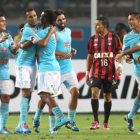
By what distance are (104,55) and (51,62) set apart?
1.89m

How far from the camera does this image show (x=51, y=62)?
8148mm

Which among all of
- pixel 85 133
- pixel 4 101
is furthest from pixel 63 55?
pixel 85 133

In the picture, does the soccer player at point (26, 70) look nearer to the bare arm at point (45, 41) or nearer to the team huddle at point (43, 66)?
the team huddle at point (43, 66)

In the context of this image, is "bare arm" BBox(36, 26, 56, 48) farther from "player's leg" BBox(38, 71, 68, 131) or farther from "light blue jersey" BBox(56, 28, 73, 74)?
"light blue jersey" BBox(56, 28, 73, 74)

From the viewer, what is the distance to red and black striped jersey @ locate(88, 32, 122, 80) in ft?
32.2

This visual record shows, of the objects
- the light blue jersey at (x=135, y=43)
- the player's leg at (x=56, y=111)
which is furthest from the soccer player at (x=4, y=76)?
the light blue jersey at (x=135, y=43)

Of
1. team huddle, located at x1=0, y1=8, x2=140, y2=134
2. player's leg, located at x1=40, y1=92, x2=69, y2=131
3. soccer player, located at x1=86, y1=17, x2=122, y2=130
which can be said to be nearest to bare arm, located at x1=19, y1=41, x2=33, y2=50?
team huddle, located at x1=0, y1=8, x2=140, y2=134

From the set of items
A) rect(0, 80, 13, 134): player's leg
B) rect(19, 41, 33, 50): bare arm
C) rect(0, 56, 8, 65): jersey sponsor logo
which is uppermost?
rect(19, 41, 33, 50): bare arm

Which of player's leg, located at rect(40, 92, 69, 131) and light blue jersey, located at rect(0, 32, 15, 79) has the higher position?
light blue jersey, located at rect(0, 32, 15, 79)

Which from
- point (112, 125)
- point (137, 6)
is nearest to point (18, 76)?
point (112, 125)

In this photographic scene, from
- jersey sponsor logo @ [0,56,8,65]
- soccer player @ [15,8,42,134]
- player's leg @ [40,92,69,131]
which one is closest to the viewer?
player's leg @ [40,92,69,131]

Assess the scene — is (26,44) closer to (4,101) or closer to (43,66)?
(43,66)

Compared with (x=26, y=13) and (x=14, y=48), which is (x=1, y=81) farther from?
(x=26, y=13)

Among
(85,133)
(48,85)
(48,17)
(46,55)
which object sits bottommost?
(85,133)
